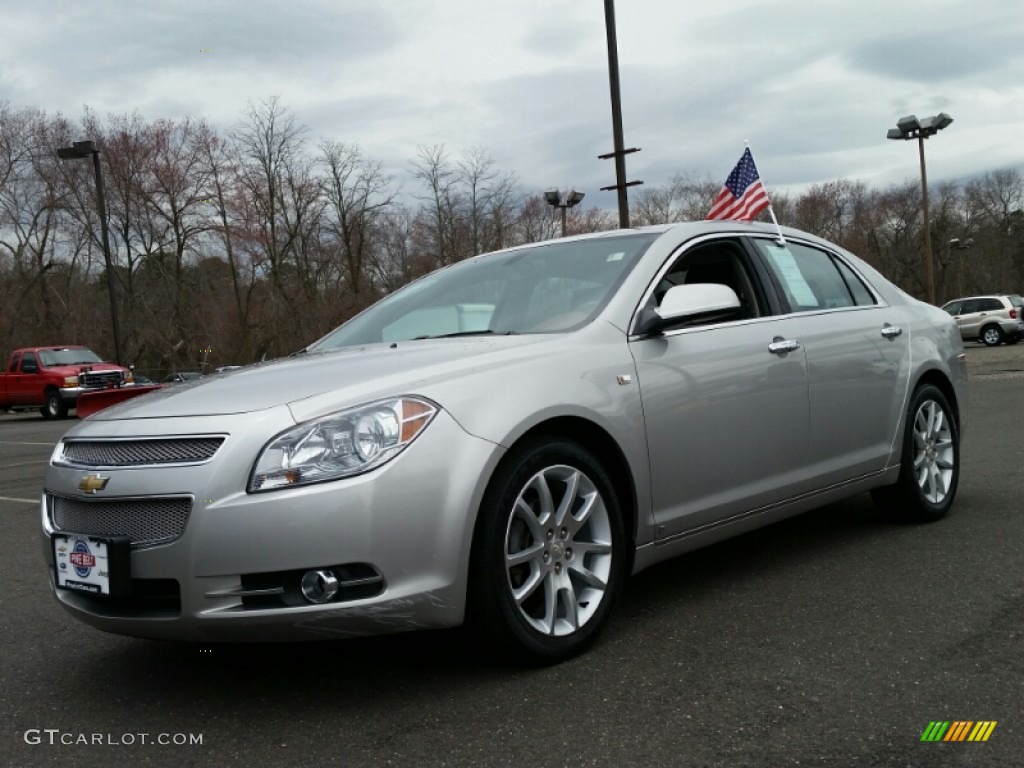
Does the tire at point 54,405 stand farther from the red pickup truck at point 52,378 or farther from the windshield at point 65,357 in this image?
the windshield at point 65,357

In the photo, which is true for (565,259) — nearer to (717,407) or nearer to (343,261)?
(717,407)

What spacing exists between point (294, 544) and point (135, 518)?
1.69 feet

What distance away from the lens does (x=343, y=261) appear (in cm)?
4328

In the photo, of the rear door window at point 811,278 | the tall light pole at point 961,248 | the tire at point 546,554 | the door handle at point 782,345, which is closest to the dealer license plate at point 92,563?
the tire at point 546,554

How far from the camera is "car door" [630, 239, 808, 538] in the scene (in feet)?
12.3

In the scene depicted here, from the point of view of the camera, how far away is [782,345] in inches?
170

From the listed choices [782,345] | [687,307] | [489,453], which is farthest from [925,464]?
[489,453]

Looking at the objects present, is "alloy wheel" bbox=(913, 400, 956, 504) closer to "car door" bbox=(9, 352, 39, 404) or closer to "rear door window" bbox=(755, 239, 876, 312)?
"rear door window" bbox=(755, 239, 876, 312)

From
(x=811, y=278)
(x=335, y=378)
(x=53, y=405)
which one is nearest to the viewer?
(x=335, y=378)

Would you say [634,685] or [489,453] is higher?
[489,453]

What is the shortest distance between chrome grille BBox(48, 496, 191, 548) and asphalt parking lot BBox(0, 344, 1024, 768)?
0.57 metres

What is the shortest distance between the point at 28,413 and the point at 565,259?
32.3 metres

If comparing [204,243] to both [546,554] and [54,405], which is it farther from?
[546,554]

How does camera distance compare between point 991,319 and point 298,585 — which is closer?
point 298,585
